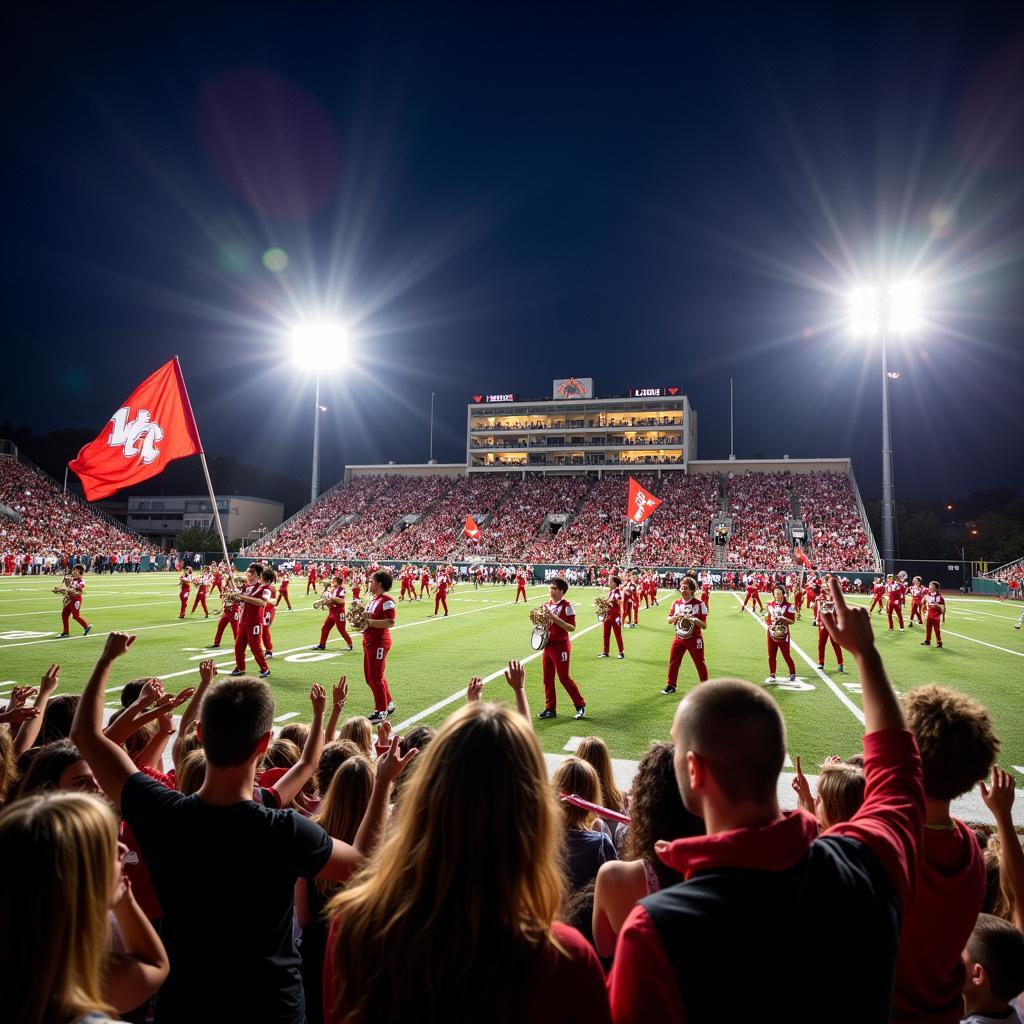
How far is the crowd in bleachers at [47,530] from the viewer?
140ft

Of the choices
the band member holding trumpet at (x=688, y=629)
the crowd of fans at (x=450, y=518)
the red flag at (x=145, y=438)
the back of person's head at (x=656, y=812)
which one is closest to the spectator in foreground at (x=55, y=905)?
the back of person's head at (x=656, y=812)

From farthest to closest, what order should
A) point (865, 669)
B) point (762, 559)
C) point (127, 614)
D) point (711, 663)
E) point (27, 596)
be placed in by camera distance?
point (762, 559), point (27, 596), point (127, 614), point (711, 663), point (865, 669)

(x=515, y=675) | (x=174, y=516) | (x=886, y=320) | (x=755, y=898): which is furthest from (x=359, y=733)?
(x=174, y=516)

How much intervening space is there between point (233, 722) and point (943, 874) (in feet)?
8.02

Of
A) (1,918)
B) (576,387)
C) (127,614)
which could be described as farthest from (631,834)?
(576,387)

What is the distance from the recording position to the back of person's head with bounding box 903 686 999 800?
2289mm

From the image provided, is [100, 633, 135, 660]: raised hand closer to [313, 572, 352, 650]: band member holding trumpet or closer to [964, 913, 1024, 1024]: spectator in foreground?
[964, 913, 1024, 1024]: spectator in foreground

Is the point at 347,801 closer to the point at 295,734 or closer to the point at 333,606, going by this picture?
the point at 295,734

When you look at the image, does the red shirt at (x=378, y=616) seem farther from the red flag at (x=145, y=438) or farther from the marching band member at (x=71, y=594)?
the marching band member at (x=71, y=594)

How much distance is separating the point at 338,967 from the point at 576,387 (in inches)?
2893

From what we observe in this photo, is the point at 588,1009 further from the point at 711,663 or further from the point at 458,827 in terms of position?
the point at 711,663

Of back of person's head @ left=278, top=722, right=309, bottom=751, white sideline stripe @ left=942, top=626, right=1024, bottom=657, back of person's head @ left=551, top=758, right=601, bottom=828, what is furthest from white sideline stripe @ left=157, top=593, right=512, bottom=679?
white sideline stripe @ left=942, top=626, right=1024, bottom=657

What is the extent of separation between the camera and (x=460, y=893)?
1331mm

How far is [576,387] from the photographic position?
239 feet
